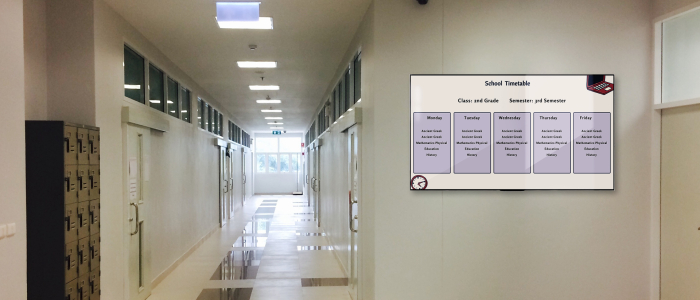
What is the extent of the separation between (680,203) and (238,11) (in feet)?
14.1

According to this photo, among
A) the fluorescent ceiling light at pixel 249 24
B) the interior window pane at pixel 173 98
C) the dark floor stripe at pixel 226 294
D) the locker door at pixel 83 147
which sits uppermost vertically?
the fluorescent ceiling light at pixel 249 24

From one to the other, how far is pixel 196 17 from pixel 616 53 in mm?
4077

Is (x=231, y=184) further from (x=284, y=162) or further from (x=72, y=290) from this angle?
(x=284, y=162)

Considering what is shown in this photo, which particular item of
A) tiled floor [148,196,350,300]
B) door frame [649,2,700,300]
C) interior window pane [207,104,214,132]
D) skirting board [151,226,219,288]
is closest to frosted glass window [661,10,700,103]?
door frame [649,2,700,300]

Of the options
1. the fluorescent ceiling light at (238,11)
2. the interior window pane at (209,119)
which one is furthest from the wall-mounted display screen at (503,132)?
the interior window pane at (209,119)

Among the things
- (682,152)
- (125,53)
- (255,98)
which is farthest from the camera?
(255,98)

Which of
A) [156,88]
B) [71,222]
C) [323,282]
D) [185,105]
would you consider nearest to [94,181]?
[71,222]

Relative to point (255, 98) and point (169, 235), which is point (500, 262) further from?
point (255, 98)

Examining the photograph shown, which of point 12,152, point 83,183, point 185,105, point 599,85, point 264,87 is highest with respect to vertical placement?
point 264,87

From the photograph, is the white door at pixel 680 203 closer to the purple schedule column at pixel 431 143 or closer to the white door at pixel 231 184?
the purple schedule column at pixel 431 143

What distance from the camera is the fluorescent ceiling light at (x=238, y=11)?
13.6 ft

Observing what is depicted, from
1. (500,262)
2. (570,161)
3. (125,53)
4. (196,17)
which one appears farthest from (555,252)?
(125,53)

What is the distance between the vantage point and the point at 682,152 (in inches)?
144

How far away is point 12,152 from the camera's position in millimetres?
2799
